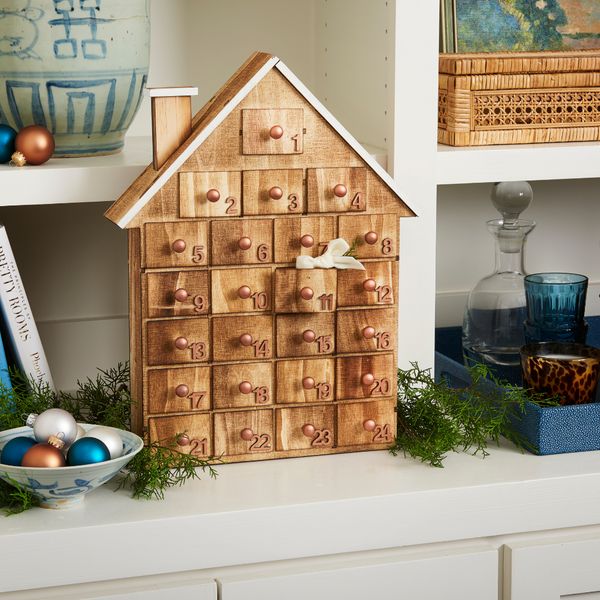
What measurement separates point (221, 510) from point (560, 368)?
0.40 meters

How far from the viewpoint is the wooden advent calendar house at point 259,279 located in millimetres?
1001

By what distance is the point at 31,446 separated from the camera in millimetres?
947

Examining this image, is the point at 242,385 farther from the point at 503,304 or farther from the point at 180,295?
the point at 503,304

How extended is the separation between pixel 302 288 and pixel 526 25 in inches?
22.2

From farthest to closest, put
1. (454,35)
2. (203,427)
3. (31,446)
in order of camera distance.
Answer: (454,35)
(203,427)
(31,446)

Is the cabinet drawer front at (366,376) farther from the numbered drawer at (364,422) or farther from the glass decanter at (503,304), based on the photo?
the glass decanter at (503,304)

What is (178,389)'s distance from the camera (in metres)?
1.03

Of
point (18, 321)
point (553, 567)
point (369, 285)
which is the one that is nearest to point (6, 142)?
point (18, 321)

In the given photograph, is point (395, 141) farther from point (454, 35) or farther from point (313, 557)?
point (313, 557)

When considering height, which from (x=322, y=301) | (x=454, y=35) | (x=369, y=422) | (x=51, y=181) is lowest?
(x=369, y=422)

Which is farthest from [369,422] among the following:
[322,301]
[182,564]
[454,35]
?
[454,35]

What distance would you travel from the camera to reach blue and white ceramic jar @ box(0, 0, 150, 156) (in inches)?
41.1

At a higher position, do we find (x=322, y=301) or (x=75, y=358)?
(x=322, y=301)

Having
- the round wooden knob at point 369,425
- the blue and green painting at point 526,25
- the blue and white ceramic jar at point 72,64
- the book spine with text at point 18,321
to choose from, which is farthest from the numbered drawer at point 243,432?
the blue and green painting at point 526,25
